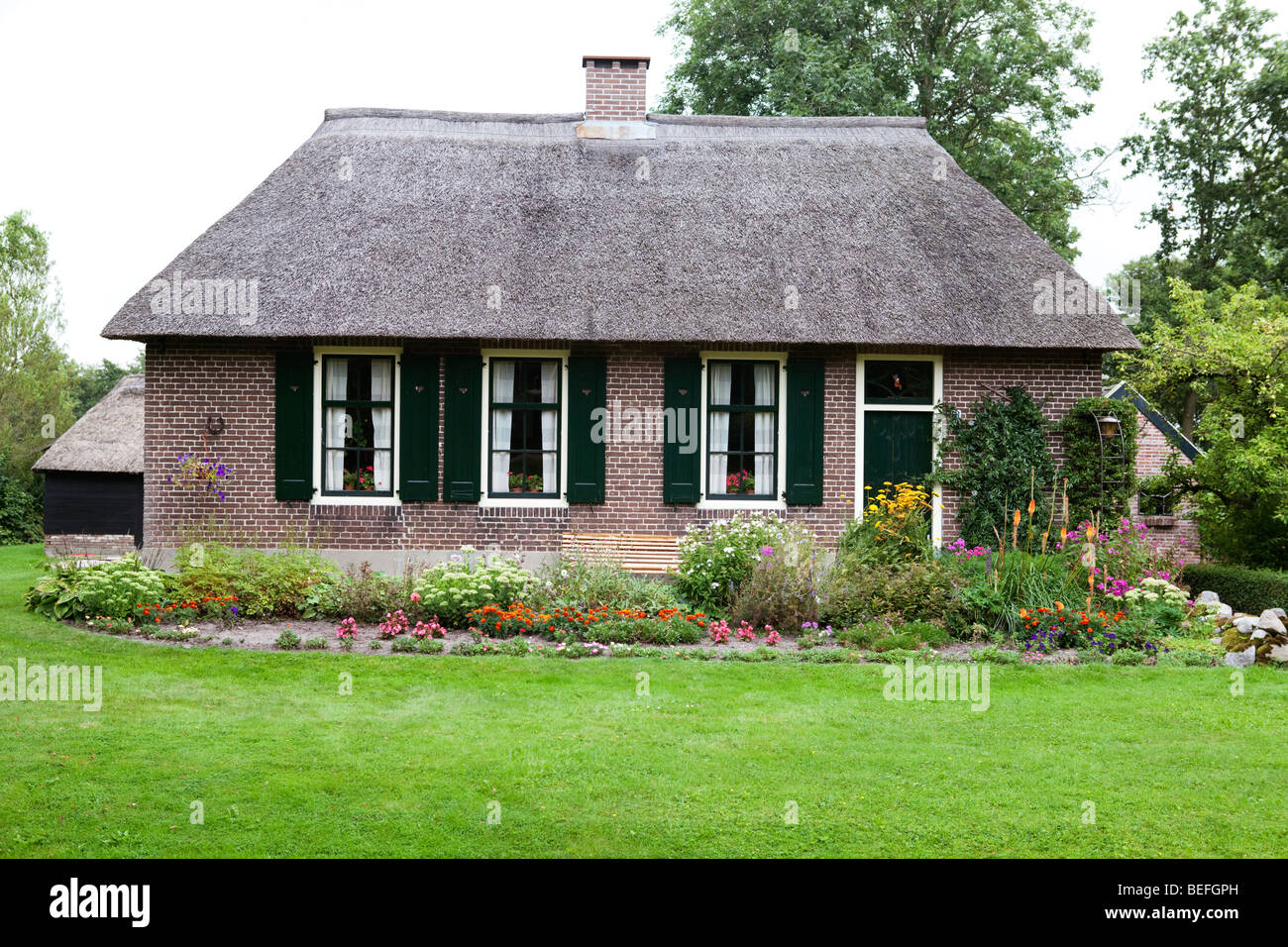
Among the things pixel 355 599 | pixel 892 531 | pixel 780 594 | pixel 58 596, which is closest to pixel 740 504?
pixel 892 531

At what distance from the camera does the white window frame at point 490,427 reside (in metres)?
12.0

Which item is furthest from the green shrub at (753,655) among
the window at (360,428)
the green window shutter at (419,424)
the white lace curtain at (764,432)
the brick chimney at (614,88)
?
the brick chimney at (614,88)

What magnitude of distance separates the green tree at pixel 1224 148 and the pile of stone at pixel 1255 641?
1861 cm

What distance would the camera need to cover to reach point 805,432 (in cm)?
1214

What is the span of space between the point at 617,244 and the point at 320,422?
161 inches

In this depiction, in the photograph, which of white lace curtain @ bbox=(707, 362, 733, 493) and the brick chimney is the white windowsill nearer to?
white lace curtain @ bbox=(707, 362, 733, 493)

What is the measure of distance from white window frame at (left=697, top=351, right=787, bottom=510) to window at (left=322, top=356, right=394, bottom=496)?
143 inches

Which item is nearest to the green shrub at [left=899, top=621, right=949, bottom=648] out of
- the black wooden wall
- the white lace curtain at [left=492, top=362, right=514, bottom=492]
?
the white lace curtain at [left=492, top=362, right=514, bottom=492]

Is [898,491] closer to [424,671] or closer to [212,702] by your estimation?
[424,671]

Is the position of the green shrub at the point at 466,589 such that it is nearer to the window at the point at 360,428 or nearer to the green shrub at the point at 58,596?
the window at the point at 360,428

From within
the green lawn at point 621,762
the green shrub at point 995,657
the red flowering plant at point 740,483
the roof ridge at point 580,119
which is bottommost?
the green lawn at point 621,762

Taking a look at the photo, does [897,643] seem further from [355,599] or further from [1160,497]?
[1160,497]

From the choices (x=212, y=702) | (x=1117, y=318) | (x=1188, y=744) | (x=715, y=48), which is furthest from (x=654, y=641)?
(x=715, y=48)

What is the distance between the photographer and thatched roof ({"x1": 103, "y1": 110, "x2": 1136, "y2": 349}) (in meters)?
11.8
